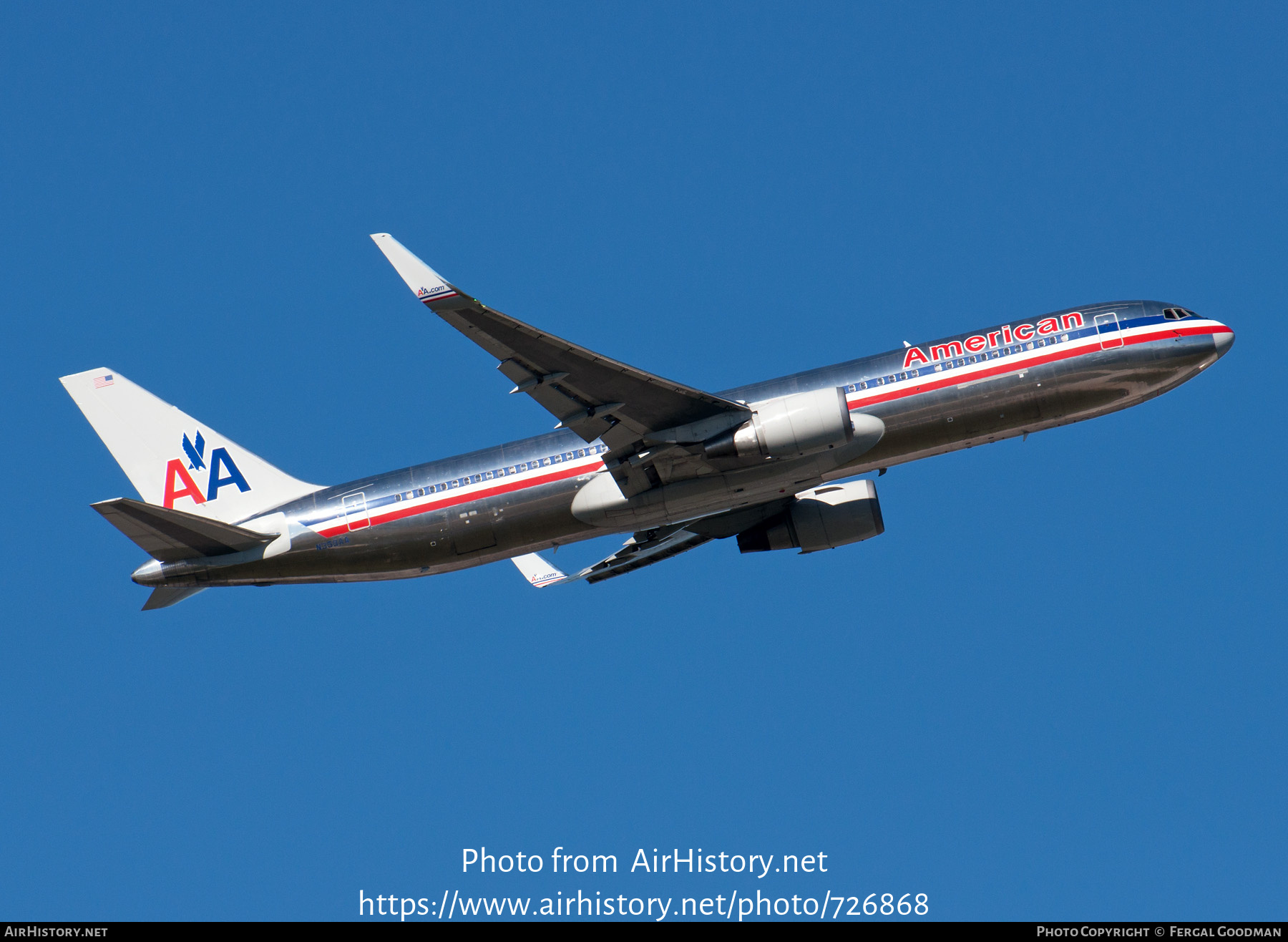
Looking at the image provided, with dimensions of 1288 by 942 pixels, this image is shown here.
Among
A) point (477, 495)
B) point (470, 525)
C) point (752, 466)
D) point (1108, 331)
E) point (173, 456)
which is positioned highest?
point (1108, 331)

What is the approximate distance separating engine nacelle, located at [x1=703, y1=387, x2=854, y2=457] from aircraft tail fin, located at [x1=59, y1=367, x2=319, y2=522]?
14807 mm

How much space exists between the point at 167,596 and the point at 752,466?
19.2m

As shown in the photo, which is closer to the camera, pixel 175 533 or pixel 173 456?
pixel 175 533

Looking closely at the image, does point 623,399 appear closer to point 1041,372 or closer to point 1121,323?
point 1041,372

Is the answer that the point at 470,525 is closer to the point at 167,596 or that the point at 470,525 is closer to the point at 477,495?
the point at 477,495

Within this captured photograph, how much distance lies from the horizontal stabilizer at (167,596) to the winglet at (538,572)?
37.6 feet

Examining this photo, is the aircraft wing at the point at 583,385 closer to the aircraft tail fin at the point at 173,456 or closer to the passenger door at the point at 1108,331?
the aircraft tail fin at the point at 173,456

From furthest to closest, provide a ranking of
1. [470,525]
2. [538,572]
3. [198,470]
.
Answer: [538,572] < [198,470] < [470,525]

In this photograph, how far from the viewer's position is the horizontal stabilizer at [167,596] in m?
44.0

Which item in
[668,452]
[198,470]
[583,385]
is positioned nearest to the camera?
[583,385]

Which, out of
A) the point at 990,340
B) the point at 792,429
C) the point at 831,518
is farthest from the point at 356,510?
the point at 990,340

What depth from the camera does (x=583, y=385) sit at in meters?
39.5

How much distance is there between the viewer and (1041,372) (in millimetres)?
42094
